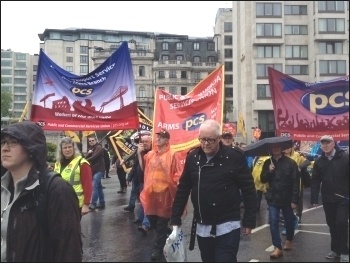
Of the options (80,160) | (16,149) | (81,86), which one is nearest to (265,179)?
(80,160)

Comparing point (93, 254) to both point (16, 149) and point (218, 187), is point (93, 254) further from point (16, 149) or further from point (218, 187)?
point (16, 149)

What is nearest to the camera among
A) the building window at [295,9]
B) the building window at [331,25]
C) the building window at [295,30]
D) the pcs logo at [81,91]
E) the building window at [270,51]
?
the building window at [295,9]

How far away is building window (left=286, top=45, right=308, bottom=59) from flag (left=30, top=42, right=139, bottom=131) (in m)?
3.03

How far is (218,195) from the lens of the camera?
160 inches

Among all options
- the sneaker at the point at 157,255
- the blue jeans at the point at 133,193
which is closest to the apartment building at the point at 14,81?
the sneaker at the point at 157,255

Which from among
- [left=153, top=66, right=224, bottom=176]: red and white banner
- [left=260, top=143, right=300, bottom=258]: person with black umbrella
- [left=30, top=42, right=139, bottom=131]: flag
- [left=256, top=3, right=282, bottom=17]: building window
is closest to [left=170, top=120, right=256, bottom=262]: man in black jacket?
[left=256, top=3, right=282, bottom=17]: building window

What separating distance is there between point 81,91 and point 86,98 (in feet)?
0.60

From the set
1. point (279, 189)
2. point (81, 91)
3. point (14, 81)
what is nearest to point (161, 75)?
point (81, 91)

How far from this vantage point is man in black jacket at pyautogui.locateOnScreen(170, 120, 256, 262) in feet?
13.3

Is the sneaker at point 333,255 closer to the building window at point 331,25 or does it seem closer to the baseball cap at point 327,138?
the baseball cap at point 327,138

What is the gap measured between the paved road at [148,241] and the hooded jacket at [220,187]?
2078 millimetres

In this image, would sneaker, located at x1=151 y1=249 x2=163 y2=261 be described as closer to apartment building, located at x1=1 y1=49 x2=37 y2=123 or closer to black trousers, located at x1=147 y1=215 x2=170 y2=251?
black trousers, located at x1=147 y1=215 x2=170 y2=251

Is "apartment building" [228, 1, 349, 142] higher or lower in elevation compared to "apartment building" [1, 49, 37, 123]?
higher

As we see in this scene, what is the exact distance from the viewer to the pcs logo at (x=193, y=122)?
25.9 feet
